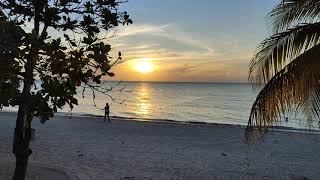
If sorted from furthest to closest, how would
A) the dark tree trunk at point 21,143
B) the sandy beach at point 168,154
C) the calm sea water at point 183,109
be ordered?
the calm sea water at point 183,109, the sandy beach at point 168,154, the dark tree trunk at point 21,143

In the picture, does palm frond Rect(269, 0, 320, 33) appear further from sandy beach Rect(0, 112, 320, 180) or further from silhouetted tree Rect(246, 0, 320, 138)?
sandy beach Rect(0, 112, 320, 180)

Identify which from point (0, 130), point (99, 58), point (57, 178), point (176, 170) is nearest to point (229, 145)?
point (176, 170)

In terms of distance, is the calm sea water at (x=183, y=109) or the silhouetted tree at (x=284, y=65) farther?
the calm sea water at (x=183, y=109)

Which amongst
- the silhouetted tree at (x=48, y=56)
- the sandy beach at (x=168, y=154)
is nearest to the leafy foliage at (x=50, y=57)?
the silhouetted tree at (x=48, y=56)

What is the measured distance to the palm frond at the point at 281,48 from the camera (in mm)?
7102

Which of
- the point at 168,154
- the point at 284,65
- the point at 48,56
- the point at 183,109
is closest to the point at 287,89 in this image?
the point at 284,65

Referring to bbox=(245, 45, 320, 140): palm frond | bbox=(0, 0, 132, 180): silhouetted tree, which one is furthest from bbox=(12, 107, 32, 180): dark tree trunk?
bbox=(245, 45, 320, 140): palm frond

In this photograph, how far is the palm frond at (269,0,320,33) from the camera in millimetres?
7176

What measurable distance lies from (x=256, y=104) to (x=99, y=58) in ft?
9.47

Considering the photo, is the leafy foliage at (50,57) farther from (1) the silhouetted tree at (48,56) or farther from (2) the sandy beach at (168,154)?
(2) the sandy beach at (168,154)

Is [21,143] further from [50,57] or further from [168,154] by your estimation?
[168,154]

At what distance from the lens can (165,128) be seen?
2547 centimetres

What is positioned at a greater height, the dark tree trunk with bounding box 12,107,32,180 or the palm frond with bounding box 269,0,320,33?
the palm frond with bounding box 269,0,320,33

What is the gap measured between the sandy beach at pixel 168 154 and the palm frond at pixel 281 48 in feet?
18.3
